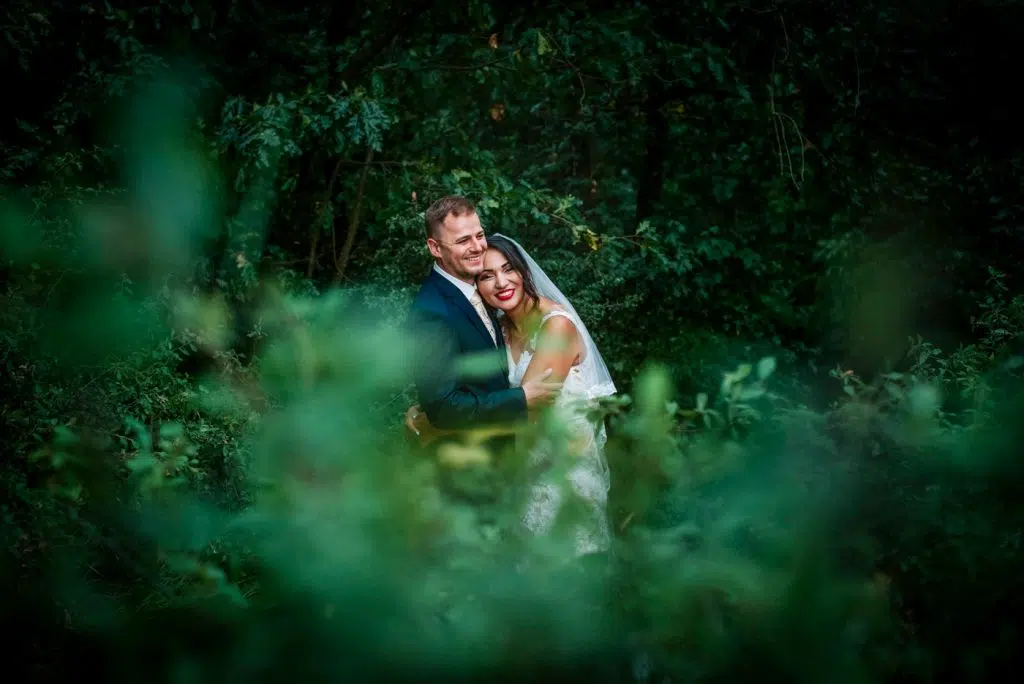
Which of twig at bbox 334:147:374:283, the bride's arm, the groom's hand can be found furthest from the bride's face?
twig at bbox 334:147:374:283

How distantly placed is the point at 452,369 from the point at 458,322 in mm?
1232

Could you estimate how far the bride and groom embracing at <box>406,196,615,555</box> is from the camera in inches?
121

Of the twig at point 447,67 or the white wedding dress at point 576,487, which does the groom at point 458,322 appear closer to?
the white wedding dress at point 576,487

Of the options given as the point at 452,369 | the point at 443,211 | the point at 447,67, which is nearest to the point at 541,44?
the point at 447,67

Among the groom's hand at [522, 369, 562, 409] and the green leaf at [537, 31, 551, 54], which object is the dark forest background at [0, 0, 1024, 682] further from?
the groom's hand at [522, 369, 562, 409]

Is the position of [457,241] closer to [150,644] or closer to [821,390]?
[150,644]

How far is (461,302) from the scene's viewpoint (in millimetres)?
3850

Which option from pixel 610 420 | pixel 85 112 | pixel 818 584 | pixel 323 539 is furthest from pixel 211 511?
pixel 85 112

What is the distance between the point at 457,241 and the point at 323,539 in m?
2.72

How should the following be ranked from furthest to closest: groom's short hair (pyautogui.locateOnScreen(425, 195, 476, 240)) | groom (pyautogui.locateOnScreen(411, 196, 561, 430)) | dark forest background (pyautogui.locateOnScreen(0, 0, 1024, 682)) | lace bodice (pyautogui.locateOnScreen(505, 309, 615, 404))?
groom's short hair (pyautogui.locateOnScreen(425, 195, 476, 240))
lace bodice (pyautogui.locateOnScreen(505, 309, 615, 404))
groom (pyautogui.locateOnScreen(411, 196, 561, 430))
dark forest background (pyautogui.locateOnScreen(0, 0, 1024, 682))

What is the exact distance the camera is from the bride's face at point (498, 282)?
3.94 meters

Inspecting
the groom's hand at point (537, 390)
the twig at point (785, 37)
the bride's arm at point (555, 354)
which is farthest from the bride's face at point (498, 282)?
the twig at point (785, 37)

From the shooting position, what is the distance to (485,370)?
142cm

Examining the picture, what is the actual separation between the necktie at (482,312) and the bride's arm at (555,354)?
0.25 metres
